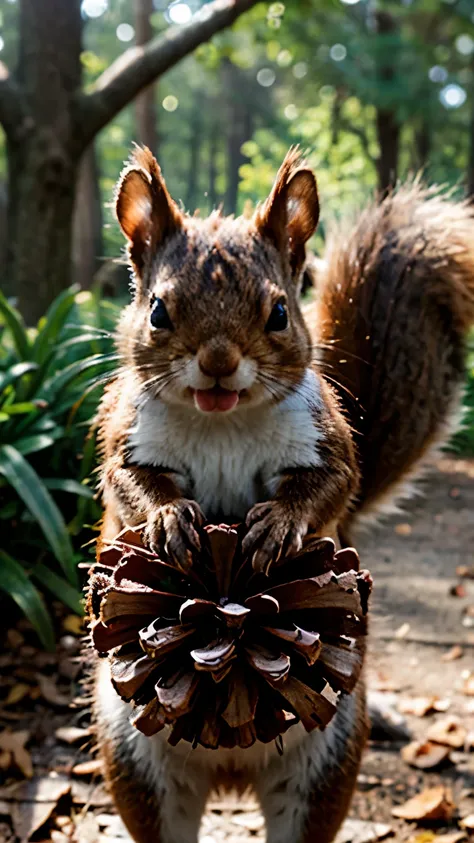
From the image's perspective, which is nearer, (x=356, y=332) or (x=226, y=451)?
(x=226, y=451)

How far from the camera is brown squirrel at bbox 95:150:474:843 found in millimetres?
839

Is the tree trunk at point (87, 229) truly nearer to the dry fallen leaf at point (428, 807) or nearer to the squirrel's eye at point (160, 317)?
the dry fallen leaf at point (428, 807)

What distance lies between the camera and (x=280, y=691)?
0.83 metres

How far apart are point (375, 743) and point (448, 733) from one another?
172 millimetres

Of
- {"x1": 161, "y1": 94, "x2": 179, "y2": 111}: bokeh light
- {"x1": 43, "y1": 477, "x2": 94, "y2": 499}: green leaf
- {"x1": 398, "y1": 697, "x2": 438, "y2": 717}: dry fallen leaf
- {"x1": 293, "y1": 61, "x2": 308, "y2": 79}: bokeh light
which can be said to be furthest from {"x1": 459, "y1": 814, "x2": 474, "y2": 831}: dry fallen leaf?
{"x1": 293, "y1": 61, "x2": 308, "y2": 79}: bokeh light

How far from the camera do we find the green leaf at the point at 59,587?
2.18m

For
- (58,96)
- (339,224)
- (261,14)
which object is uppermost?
(261,14)

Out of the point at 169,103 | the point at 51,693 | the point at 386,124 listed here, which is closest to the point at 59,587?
the point at 51,693

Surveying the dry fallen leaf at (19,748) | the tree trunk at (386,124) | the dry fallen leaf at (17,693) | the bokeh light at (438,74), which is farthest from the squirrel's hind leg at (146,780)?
the bokeh light at (438,74)

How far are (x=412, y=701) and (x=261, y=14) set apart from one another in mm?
3823

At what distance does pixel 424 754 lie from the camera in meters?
1.85

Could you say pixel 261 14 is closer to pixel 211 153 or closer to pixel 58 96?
pixel 58 96

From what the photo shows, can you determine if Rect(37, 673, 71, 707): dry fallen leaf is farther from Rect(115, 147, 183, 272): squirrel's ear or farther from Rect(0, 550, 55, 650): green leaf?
Rect(115, 147, 183, 272): squirrel's ear

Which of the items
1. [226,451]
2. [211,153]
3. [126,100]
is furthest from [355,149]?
[226,451]
